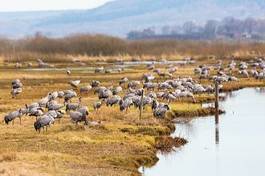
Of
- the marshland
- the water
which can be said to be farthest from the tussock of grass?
the water

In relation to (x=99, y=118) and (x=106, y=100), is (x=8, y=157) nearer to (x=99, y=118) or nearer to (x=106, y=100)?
(x=99, y=118)

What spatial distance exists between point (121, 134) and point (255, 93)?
69.1 feet

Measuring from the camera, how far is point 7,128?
27953mm

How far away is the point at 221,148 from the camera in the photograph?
25703mm

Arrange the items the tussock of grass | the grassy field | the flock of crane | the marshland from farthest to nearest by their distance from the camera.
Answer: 1. the flock of crane
2. the marshland
3. the tussock of grass
4. the grassy field

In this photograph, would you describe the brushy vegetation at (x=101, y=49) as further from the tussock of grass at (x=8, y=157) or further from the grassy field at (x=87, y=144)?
the tussock of grass at (x=8, y=157)

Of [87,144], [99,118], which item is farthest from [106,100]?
[87,144]

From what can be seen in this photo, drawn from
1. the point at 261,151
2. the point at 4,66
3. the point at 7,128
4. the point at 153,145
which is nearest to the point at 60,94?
the point at 7,128

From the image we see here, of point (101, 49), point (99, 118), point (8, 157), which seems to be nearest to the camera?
point (8, 157)

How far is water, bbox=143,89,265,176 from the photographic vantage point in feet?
72.1

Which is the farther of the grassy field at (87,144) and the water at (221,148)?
the water at (221,148)

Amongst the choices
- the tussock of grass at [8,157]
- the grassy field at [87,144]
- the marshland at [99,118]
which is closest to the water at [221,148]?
the marshland at [99,118]

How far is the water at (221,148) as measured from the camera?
21969 mm

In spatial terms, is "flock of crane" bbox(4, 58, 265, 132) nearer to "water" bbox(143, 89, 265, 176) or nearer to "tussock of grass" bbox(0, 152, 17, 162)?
"water" bbox(143, 89, 265, 176)
